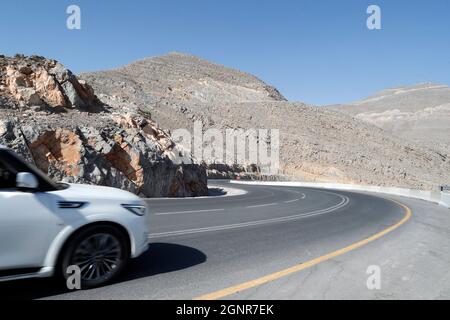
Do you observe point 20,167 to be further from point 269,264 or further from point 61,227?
point 269,264

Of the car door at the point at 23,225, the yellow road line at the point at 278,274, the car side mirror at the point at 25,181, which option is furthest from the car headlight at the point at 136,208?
the yellow road line at the point at 278,274

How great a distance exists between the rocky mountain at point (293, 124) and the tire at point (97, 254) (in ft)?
223

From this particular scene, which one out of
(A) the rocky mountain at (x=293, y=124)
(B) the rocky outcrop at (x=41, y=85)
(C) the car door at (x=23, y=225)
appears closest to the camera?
(C) the car door at (x=23, y=225)

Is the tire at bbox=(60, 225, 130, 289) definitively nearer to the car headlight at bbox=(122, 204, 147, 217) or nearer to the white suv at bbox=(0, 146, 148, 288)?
the white suv at bbox=(0, 146, 148, 288)

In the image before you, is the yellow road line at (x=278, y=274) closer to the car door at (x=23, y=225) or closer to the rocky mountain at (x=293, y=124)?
the car door at (x=23, y=225)

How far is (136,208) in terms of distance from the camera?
5.15 metres

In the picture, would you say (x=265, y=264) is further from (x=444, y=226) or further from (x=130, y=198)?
(x=444, y=226)

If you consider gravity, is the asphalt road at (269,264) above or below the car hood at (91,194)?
below

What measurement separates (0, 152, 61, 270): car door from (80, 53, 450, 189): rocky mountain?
224 feet

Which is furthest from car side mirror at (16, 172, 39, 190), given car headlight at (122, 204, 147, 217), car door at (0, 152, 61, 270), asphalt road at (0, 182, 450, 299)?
asphalt road at (0, 182, 450, 299)

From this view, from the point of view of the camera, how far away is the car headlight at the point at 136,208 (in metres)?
5.06

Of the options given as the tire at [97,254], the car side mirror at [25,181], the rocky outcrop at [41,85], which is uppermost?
the rocky outcrop at [41,85]
